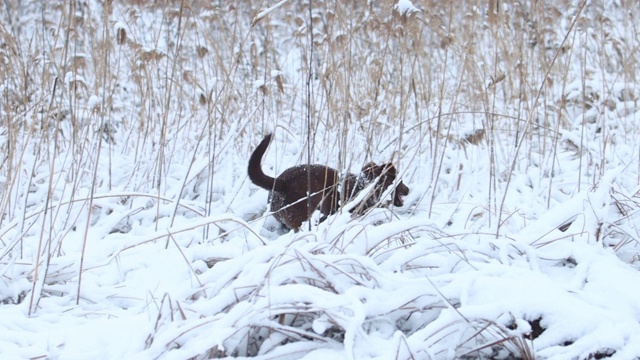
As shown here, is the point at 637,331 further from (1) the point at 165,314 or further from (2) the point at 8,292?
(2) the point at 8,292

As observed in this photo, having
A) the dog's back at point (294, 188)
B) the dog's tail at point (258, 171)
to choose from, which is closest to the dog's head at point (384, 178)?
the dog's back at point (294, 188)

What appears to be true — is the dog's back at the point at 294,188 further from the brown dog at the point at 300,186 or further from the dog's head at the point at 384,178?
the dog's head at the point at 384,178

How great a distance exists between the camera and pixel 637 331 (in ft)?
3.74

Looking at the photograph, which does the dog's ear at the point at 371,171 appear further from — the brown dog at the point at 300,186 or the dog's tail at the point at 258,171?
the dog's tail at the point at 258,171

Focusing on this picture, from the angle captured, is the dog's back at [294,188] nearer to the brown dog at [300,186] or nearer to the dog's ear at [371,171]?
the brown dog at [300,186]

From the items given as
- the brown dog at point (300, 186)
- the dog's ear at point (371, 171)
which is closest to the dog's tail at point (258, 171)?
the brown dog at point (300, 186)

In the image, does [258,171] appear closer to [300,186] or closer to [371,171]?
[300,186]

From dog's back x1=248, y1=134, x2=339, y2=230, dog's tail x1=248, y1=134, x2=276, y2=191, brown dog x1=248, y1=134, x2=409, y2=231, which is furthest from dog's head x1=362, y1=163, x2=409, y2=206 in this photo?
dog's tail x1=248, y1=134, x2=276, y2=191

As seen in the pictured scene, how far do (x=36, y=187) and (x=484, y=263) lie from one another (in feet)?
6.97

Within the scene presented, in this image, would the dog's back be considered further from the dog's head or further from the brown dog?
the dog's head

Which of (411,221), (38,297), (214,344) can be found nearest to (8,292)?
(38,297)

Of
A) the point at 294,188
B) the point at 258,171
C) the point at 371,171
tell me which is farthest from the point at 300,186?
the point at 371,171

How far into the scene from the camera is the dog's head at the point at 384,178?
213 centimetres

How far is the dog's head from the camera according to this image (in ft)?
6.99
